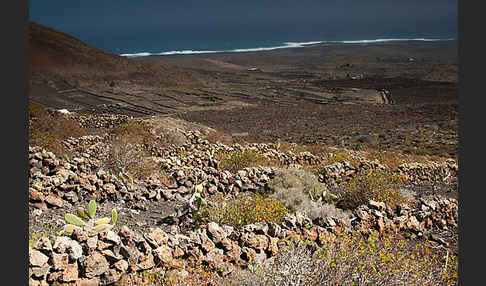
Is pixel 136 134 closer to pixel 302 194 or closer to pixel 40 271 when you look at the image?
pixel 302 194

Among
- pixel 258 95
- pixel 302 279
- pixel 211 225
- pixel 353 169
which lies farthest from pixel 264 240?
pixel 258 95

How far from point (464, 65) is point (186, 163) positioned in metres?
5.80

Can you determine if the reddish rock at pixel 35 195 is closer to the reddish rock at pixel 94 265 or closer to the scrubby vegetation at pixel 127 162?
the scrubby vegetation at pixel 127 162

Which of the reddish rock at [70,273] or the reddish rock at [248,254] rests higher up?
the reddish rock at [70,273]

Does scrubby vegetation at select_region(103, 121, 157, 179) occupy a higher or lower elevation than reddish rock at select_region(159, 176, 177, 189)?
higher

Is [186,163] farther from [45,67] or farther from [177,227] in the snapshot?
[45,67]

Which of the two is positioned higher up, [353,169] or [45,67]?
[45,67]

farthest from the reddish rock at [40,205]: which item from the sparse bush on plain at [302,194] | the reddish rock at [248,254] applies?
the sparse bush on plain at [302,194]

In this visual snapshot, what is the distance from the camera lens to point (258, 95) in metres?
41.8

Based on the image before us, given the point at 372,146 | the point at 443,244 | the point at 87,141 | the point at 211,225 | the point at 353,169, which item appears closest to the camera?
the point at 211,225

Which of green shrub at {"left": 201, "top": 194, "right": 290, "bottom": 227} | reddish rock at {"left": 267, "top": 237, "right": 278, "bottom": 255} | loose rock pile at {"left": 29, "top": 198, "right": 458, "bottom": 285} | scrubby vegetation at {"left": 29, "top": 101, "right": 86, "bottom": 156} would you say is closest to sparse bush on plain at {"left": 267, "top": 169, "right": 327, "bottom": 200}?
green shrub at {"left": 201, "top": 194, "right": 290, "bottom": 227}

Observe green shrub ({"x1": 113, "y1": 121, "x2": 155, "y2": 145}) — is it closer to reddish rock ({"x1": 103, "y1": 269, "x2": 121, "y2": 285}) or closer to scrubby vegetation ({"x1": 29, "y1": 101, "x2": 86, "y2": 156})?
scrubby vegetation ({"x1": 29, "y1": 101, "x2": 86, "y2": 156})

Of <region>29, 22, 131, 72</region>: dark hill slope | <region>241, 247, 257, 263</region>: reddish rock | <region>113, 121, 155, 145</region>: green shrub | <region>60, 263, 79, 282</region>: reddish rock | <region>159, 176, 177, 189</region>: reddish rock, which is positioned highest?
<region>29, 22, 131, 72</region>: dark hill slope

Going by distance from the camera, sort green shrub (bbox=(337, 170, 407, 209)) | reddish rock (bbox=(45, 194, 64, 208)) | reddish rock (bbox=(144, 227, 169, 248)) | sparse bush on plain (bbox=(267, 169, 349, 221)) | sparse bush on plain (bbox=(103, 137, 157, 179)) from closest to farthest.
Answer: reddish rock (bbox=(144, 227, 169, 248)), reddish rock (bbox=(45, 194, 64, 208)), sparse bush on plain (bbox=(267, 169, 349, 221)), green shrub (bbox=(337, 170, 407, 209)), sparse bush on plain (bbox=(103, 137, 157, 179))
